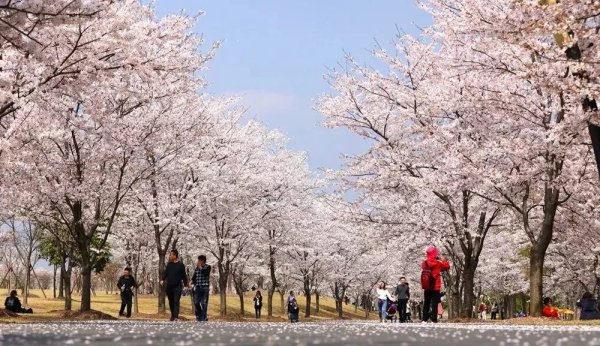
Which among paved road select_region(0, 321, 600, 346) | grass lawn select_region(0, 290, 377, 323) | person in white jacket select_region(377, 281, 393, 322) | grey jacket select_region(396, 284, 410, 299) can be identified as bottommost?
grass lawn select_region(0, 290, 377, 323)

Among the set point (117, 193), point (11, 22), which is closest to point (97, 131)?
point (117, 193)

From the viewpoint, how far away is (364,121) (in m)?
28.7

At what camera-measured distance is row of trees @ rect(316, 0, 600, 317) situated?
671 inches

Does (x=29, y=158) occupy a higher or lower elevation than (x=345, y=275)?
higher

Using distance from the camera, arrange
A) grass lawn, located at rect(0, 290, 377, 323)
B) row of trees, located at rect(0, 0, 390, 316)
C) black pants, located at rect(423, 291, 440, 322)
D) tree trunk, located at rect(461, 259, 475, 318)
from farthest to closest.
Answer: grass lawn, located at rect(0, 290, 377, 323)
tree trunk, located at rect(461, 259, 475, 318)
black pants, located at rect(423, 291, 440, 322)
row of trees, located at rect(0, 0, 390, 316)

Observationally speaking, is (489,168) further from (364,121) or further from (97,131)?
(97,131)

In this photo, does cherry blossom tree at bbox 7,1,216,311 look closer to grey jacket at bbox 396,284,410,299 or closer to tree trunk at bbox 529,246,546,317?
grey jacket at bbox 396,284,410,299

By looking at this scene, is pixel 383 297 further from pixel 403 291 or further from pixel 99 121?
pixel 99 121

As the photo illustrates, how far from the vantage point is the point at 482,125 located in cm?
2414

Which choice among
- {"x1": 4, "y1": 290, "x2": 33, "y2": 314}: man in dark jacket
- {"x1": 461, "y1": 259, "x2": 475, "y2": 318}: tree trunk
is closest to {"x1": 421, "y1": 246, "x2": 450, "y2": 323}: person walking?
{"x1": 461, "y1": 259, "x2": 475, "y2": 318}: tree trunk

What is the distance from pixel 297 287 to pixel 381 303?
41.0 m

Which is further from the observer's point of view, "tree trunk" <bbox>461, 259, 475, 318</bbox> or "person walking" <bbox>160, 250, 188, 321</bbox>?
"tree trunk" <bbox>461, 259, 475, 318</bbox>

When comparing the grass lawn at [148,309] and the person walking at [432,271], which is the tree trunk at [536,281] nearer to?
the person walking at [432,271]

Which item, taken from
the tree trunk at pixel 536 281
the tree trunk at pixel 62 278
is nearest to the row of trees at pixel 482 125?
the tree trunk at pixel 536 281
